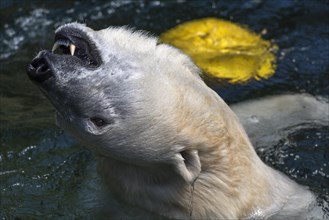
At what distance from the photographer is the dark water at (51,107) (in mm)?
4398

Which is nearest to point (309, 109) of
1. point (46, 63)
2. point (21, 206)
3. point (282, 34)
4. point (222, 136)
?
point (282, 34)

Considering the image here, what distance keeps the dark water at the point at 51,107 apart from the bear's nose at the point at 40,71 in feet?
3.68

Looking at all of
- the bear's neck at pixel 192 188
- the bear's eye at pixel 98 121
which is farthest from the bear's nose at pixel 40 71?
the bear's neck at pixel 192 188

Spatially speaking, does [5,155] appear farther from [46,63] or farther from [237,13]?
[237,13]

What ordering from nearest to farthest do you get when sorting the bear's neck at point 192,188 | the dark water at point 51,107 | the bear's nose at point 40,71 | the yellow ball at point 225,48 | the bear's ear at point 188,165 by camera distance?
1. the bear's nose at point 40,71
2. the bear's ear at point 188,165
3. the bear's neck at point 192,188
4. the dark water at point 51,107
5. the yellow ball at point 225,48

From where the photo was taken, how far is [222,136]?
12.0ft

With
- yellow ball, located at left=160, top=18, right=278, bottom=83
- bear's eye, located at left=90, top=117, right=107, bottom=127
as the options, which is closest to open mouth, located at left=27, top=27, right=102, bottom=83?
bear's eye, located at left=90, top=117, right=107, bottom=127

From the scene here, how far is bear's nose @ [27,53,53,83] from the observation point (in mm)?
3203

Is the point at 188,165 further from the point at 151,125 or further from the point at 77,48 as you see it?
the point at 77,48

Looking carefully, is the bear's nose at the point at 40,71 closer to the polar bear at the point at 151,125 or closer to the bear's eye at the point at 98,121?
the polar bear at the point at 151,125

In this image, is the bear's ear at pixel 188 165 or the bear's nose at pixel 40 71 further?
the bear's ear at pixel 188 165

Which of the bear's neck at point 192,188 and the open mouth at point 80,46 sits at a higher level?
the open mouth at point 80,46

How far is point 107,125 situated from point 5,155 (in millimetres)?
1521

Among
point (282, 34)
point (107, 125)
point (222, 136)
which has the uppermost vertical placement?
point (107, 125)
